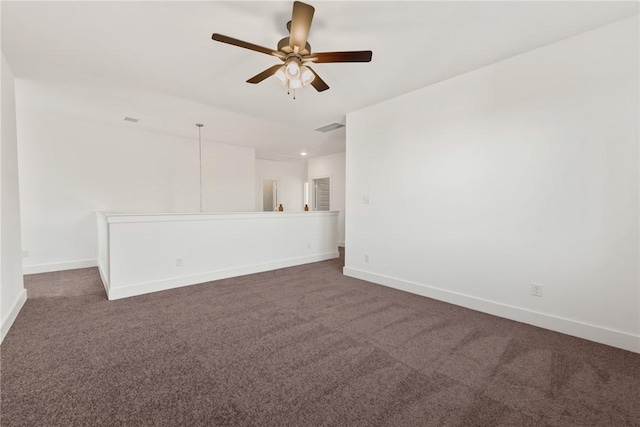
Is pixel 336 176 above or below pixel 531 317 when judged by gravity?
above

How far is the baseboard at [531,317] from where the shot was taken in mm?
2215

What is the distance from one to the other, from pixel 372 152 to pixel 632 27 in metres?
2.65

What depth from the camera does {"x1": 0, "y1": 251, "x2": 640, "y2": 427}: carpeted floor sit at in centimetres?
150

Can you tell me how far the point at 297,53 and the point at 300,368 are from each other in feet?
8.19

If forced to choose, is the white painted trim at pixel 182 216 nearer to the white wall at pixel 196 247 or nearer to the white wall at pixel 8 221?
the white wall at pixel 196 247

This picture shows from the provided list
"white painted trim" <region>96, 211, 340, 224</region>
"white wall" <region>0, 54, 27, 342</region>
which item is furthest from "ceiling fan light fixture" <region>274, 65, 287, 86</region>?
"white wall" <region>0, 54, 27, 342</region>

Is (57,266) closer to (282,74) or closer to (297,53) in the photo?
(282,74)

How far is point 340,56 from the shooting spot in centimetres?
215

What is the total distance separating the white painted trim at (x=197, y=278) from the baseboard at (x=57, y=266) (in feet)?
7.15

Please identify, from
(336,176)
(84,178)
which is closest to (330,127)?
(336,176)

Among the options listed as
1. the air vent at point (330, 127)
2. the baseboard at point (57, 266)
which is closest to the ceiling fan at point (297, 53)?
the air vent at point (330, 127)

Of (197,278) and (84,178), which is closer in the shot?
(197,278)

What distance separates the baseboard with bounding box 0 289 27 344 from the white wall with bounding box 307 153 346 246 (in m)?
6.15

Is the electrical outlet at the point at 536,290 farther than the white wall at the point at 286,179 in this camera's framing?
No
